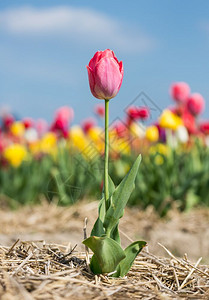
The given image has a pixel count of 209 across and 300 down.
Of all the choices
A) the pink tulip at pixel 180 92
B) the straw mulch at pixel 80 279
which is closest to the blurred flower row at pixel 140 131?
the pink tulip at pixel 180 92

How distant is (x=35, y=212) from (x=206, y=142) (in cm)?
199

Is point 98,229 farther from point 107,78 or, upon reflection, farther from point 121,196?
point 107,78

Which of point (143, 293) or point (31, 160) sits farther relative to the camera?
point (31, 160)

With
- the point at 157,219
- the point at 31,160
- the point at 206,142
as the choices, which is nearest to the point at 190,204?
the point at 157,219

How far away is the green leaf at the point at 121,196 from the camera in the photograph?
1288 millimetres

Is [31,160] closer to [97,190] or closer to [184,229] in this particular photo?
[97,190]

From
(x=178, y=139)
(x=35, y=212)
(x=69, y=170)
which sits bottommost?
(x=35, y=212)

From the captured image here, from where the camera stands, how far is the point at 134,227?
354 centimetres

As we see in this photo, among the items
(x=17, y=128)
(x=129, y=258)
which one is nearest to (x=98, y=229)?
(x=129, y=258)

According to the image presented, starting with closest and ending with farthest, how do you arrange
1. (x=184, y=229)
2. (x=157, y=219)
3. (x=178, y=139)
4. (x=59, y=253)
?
(x=59, y=253)
(x=184, y=229)
(x=157, y=219)
(x=178, y=139)

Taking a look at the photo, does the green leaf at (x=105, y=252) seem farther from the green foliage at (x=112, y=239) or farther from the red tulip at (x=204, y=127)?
the red tulip at (x=204, y=127)

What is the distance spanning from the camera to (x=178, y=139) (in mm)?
4656

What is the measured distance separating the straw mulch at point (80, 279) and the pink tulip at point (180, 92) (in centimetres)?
329

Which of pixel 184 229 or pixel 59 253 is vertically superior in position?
pixel 59 253
